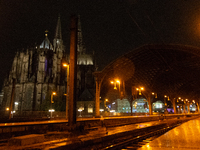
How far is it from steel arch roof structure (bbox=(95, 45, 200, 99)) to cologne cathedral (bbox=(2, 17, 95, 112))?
2953cm

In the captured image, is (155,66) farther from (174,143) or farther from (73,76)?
(174,143)

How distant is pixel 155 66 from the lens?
1630 inches

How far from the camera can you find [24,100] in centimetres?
6369

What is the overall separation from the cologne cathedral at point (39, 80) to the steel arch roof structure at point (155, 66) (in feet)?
96.9

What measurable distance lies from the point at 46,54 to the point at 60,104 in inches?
935

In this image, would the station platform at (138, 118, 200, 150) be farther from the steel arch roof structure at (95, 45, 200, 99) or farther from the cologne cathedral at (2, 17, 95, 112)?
the cologne cathedral at (2, 17, 95, 112)

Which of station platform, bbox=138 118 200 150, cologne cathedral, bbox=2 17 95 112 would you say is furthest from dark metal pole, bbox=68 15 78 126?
cologne cathedral, bbox=2 17 95 112

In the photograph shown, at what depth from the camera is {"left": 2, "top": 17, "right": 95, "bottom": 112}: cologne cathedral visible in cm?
6444

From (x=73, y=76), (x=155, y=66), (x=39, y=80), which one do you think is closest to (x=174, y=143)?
(x=73, y=76)

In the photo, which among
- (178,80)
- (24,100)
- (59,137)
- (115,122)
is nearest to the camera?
(59,137)

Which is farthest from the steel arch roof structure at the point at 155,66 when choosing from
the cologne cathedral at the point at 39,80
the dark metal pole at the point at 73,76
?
the cologne cathedral at the point at 39,80

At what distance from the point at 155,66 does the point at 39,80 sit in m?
46.6

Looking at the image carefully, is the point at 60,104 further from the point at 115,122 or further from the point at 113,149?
the point at 113,149

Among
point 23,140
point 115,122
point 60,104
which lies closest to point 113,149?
point 23,140
